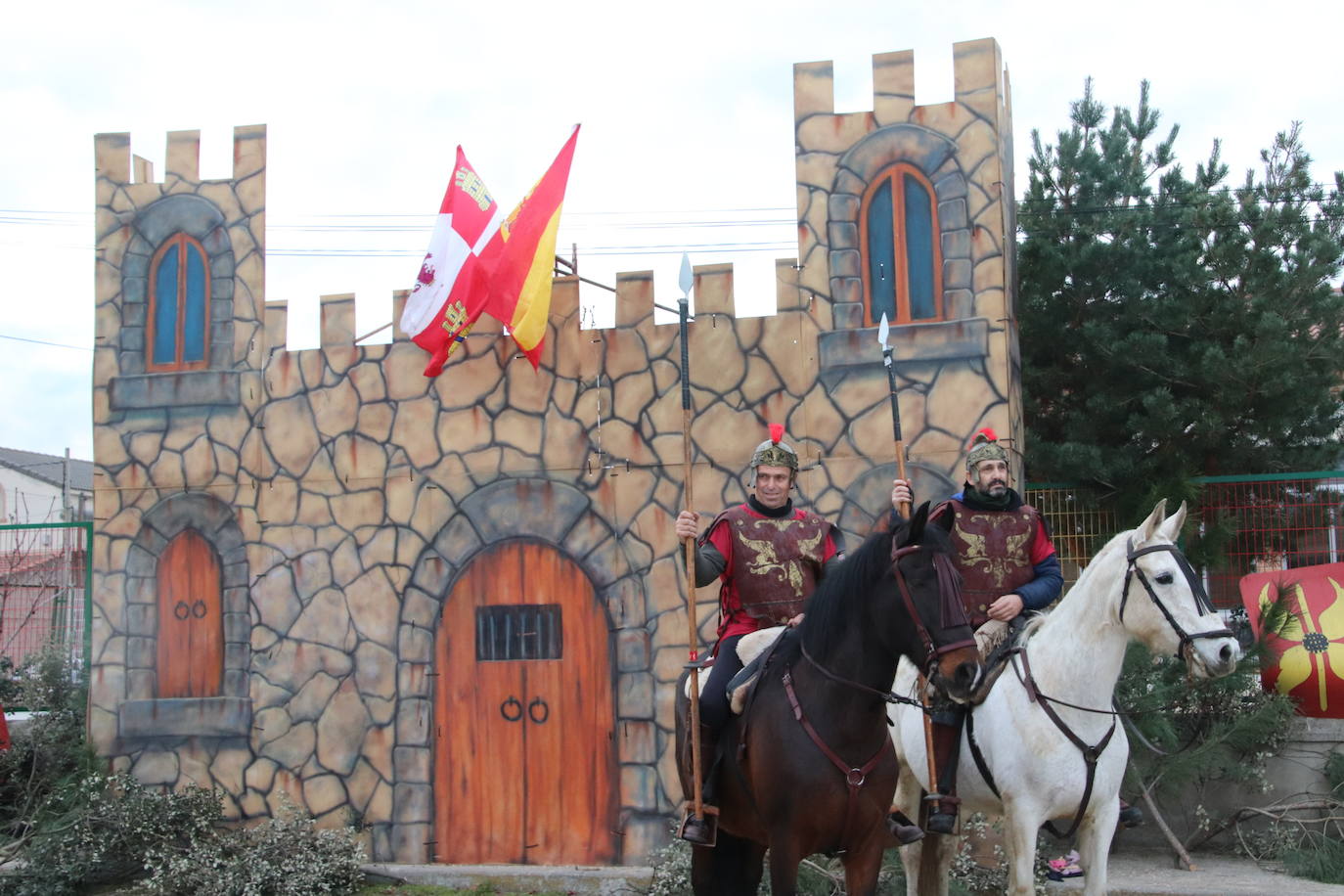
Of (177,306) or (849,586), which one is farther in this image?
(177,306)

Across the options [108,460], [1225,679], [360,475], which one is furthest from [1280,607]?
[108,460]

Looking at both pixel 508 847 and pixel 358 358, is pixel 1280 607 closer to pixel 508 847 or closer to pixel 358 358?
pixel 508 847

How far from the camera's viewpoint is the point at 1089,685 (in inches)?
236

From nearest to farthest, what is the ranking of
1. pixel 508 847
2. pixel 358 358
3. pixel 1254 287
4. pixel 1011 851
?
pixel 1011 851 < pixel 508 847 < pixel 358 358 < pixel 1254 287

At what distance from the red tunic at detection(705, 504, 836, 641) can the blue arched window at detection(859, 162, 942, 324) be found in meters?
3.46

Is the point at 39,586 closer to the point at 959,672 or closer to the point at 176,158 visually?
the point at 176,158

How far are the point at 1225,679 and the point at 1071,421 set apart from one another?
3.46m

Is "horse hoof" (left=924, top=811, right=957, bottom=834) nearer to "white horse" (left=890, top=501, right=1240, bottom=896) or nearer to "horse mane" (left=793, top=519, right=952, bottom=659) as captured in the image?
"white horse" (left=890, top=501, right=1240, bottom=896)

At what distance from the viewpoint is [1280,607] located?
8.83 meters

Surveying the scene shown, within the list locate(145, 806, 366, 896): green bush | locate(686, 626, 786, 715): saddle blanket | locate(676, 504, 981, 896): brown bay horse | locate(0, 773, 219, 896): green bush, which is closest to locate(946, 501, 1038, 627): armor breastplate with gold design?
locate(686, 626, 786, 715): saddle blanket

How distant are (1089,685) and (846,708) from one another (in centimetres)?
153

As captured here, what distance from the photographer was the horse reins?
575 centimetres

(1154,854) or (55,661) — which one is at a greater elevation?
(55,661)

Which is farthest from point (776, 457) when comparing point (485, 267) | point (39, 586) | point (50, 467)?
point (50, 467)
